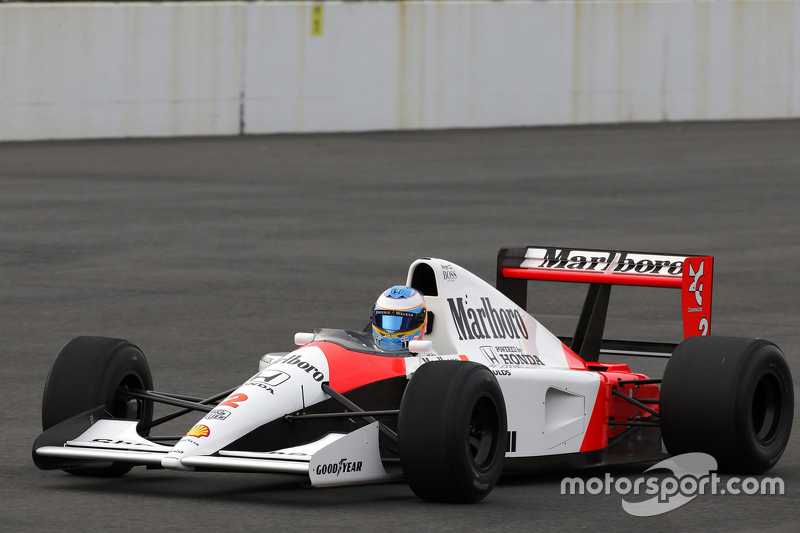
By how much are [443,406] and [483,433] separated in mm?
473

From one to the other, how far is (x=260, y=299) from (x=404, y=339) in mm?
6445

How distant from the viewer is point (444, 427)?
267 inches

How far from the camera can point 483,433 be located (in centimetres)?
720

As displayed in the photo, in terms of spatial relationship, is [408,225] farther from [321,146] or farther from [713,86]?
[713,86]

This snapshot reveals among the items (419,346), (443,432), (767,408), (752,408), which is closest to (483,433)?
(443,432)

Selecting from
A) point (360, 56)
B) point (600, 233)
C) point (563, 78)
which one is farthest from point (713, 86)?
point (600, 233)

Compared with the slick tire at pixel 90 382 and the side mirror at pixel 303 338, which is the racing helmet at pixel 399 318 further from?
the slick tire at pixel 90 382

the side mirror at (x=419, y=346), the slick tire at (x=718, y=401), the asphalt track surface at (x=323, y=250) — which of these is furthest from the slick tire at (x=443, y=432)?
the slick tire at (x=718, y=401)

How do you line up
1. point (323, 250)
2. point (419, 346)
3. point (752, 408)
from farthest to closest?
point (323, 250) < point (752, 408) < point (419, 346)

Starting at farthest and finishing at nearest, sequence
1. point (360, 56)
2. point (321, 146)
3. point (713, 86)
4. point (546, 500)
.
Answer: point (713, 86) → point (360, 56) → point (321, 146) → point (546, 500)

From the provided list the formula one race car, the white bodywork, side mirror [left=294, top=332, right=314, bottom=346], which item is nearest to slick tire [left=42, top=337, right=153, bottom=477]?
the formula one race car

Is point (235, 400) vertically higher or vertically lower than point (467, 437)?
higher

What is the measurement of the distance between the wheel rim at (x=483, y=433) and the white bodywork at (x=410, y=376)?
377mm

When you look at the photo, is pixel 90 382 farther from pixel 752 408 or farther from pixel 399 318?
pixel 752 408
